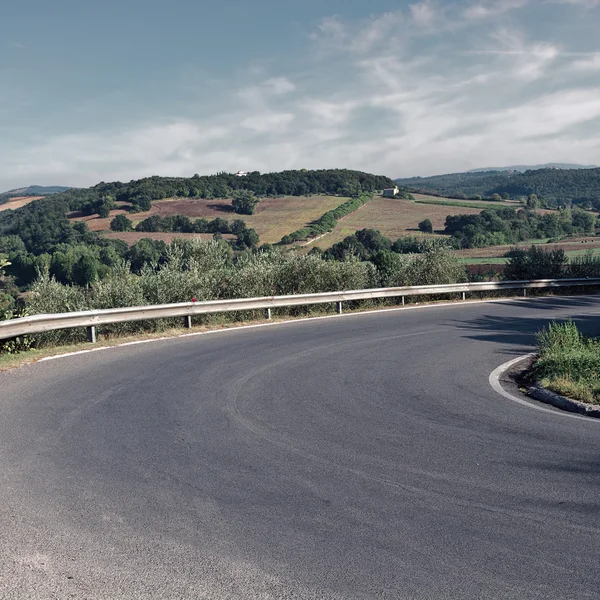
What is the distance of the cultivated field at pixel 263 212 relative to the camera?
63.0 m

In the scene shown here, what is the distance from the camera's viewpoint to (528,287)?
25.8 m

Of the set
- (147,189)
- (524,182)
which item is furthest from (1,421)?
(524,182)

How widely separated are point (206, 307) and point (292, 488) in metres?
11.7

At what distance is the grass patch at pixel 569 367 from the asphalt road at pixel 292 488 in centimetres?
76

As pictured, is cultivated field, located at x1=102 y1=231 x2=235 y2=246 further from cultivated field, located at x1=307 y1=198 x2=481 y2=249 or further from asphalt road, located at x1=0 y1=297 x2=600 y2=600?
asphalt road, located at x1=0 y1=297 x2=600 y2=600

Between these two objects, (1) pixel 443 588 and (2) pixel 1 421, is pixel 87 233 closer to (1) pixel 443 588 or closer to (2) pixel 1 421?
(2) pixel 1 421

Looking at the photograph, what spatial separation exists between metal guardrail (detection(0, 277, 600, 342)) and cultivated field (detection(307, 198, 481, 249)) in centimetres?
2956

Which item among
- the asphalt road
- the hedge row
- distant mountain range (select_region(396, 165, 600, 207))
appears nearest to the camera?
the asphalt road

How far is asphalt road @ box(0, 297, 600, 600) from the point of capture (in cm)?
405

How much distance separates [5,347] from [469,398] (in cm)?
874

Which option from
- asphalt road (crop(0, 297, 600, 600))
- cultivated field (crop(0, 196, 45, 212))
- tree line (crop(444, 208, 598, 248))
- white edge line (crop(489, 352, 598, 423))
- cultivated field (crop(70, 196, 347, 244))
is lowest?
white edge line (crop(489, 352, 598, 423))

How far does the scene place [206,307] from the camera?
16906mm

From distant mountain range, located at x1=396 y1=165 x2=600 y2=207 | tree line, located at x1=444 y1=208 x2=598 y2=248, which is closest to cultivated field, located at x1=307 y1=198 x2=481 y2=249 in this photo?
tree line, located at x1=444 y1=208 x2=598 y2=248

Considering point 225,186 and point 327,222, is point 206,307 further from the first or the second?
point 225,186
